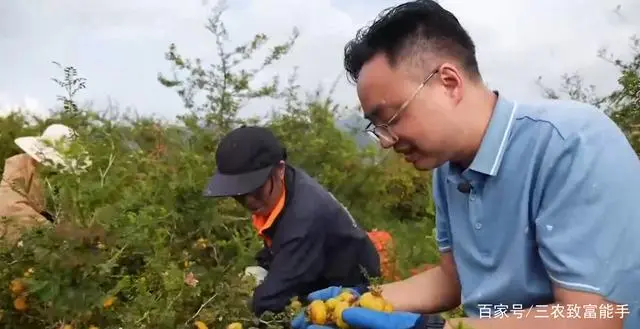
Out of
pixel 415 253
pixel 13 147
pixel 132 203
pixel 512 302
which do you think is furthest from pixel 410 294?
pixel 13 147

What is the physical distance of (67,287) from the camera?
8.88ft

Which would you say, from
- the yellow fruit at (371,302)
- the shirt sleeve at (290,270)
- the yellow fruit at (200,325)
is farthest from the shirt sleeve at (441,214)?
the shirt sleeve at (290,270)

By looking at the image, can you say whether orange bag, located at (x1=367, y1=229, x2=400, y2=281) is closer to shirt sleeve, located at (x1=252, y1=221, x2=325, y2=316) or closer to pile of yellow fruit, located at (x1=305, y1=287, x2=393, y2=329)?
shirt sleeve, located at (x1=252, y1=221, x2=325, y2=316)

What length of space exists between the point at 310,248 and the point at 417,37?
5.06 ft

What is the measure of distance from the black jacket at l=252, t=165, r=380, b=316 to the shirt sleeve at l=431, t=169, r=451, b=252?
106cm

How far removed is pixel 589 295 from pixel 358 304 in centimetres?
63

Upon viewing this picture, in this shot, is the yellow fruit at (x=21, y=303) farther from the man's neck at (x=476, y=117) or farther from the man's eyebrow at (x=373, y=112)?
the man's neck at (x=476, y=117)

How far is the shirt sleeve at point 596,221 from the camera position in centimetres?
160

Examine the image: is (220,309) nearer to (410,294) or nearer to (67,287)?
(67,287)

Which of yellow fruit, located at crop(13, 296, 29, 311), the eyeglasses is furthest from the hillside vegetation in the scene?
the eyeglasses

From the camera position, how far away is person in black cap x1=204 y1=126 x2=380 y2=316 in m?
3.22

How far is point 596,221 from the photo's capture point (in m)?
1.60

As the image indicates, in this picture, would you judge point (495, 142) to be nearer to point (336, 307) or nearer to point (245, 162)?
point (336, 307)

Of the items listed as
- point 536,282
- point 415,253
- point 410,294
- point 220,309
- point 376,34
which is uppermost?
point 376,34
